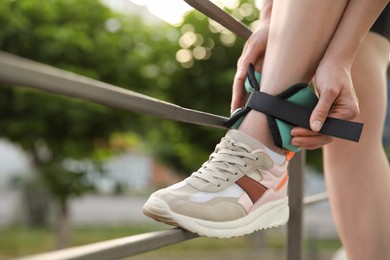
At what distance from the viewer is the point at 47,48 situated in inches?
386

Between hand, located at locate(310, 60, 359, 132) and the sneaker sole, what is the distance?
15cm

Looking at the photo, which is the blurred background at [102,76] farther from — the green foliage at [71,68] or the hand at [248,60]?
the hand at [248,60]

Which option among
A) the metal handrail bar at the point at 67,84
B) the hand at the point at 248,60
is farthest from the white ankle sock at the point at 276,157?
the metal handrail bar at the point at 67,84

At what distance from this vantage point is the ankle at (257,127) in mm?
914

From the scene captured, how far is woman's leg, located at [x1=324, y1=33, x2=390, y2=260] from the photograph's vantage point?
1054 mm

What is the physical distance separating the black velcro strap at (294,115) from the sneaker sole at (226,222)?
0.13 m

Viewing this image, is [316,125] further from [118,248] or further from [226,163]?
[118,248]

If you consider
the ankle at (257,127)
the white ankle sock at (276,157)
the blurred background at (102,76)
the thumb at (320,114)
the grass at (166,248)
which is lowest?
the grass at (166,248)


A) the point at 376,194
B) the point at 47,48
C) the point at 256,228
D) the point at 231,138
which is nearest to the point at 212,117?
the point at 231,138

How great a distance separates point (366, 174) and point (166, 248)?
48.0 ft

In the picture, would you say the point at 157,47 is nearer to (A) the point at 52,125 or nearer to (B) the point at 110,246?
(A) the point at 52,125

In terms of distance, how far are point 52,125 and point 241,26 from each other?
934cm

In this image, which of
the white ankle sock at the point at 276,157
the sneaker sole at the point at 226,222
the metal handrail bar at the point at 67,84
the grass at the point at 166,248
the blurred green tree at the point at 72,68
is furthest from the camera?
the grass at the point at 166,248

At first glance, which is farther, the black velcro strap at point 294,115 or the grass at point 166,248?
the grass at point 166,248
